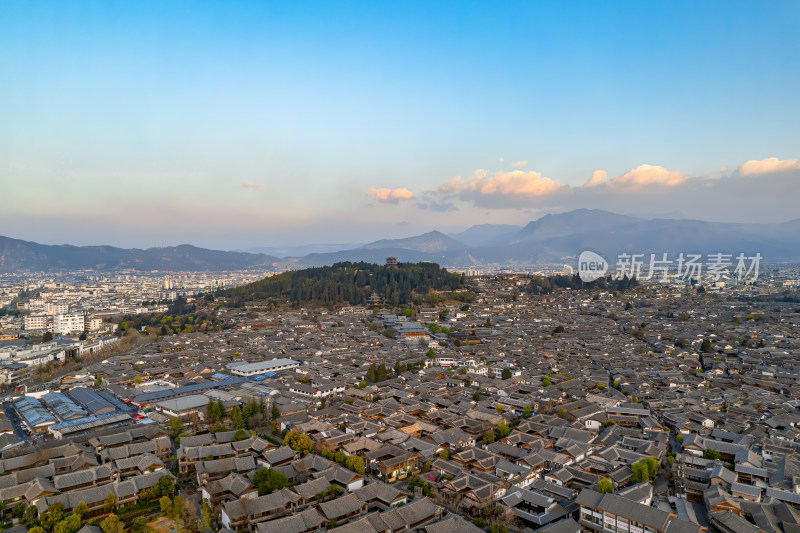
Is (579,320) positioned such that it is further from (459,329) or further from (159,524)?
(159,524)

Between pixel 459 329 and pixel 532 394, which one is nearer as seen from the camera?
pixel 532 394

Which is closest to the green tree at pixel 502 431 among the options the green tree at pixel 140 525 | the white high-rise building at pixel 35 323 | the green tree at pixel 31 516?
the green tree at pixel 140 525

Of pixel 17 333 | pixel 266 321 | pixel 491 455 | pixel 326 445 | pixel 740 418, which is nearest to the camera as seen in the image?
pixel 491 455

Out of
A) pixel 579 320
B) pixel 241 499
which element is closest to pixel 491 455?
pixel 241 499

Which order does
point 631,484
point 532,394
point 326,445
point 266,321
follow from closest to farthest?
point 631,484 → point 326,445 → point 532,394 → point 266,321

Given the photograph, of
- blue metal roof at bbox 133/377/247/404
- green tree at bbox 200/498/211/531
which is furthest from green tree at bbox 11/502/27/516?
blue metal roof at bbox 133/377/247/404

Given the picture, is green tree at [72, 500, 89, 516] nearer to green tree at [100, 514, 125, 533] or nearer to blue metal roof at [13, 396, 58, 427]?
green tree at [100, 514, 125, 533]
